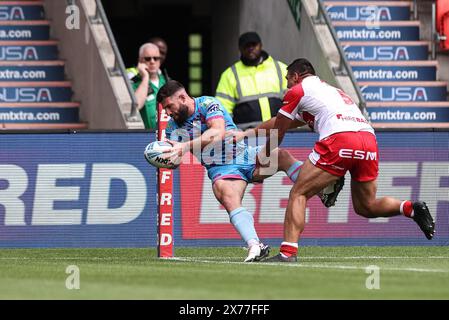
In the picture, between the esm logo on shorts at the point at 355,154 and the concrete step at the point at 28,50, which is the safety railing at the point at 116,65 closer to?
the concrete step at the point at 28,50

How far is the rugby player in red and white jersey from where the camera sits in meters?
13.1

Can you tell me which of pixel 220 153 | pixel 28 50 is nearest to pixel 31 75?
pixel 28 50

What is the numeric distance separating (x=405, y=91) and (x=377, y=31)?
1.31 meters

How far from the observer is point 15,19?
74.8 feet

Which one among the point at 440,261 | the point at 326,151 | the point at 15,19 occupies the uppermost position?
the point at 15,19

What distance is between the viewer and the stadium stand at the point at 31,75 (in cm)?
2122

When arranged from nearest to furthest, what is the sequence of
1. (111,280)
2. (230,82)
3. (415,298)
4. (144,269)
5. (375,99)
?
(415,298)
(111,280)
(144,269)
(230,82)
(375,99)

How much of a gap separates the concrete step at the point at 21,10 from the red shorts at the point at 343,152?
10.7m

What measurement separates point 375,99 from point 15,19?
597 cm

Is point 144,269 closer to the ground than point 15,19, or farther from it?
closer to the ground

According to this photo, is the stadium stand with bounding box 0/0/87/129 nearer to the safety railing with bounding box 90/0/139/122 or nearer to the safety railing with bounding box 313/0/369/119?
the safety railing with bounding box 90/0/139/122

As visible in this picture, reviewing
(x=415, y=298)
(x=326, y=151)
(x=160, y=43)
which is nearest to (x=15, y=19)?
(x=160, y=43)

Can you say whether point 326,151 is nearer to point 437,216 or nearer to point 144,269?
point 144,269

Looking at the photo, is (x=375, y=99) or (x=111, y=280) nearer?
(x=111, y=280)
